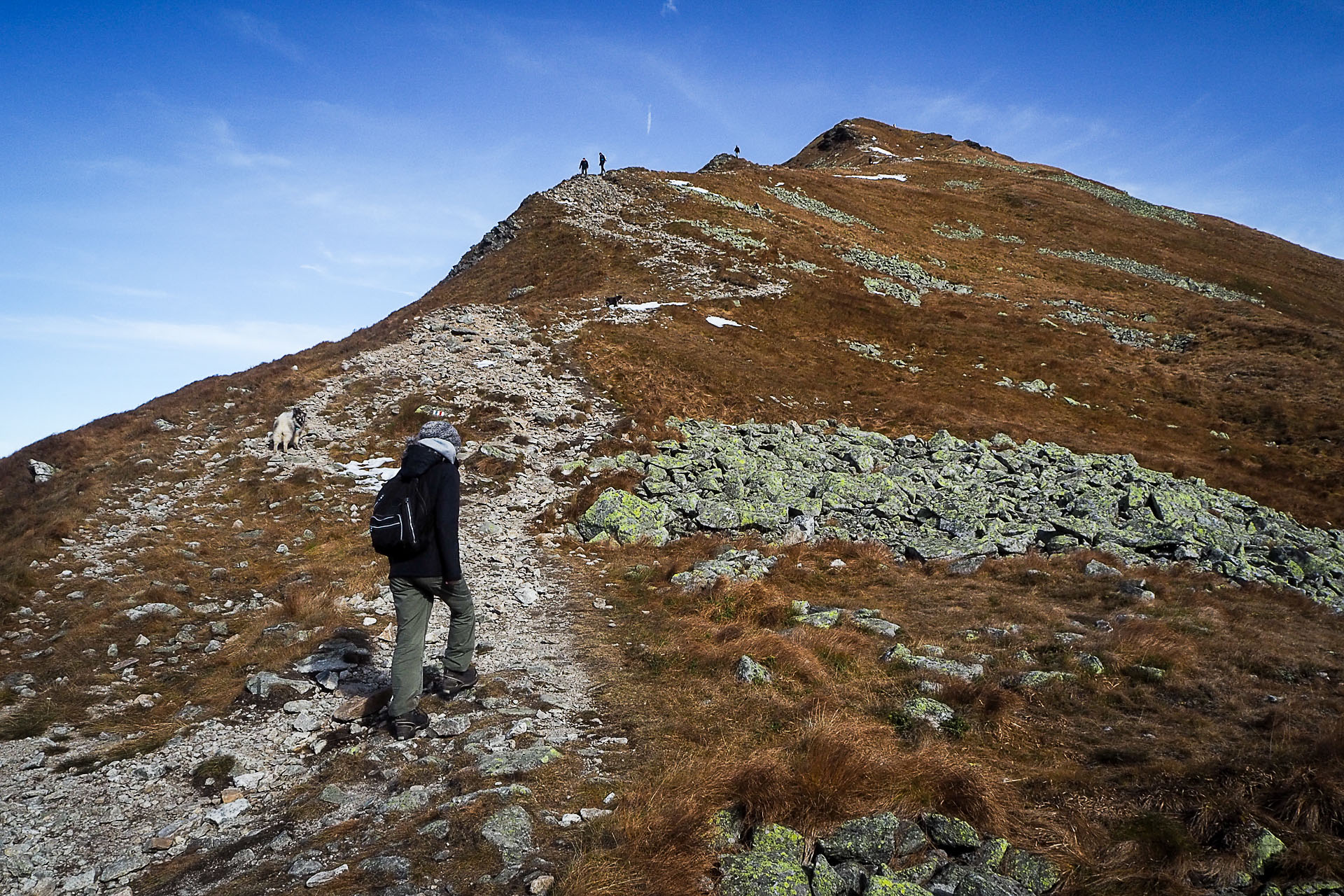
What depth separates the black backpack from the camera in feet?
23.3

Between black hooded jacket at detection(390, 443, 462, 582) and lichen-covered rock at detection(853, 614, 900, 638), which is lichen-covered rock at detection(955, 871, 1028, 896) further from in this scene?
lichen-covered rock at detection(853, 614, 900, 638)

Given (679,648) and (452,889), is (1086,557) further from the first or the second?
(452,889)

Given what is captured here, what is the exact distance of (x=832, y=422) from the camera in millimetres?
24438

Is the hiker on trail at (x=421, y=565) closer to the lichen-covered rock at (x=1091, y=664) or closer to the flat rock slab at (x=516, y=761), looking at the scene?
the flat rock slab at (x=516, y=761)

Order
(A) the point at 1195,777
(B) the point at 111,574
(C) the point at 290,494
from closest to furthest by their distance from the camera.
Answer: (A) the point at 1195,777 → (B) the point at 111,574 → (C) the point at 290,494

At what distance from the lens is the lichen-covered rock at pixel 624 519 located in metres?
15.6

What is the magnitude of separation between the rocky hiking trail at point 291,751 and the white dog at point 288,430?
216 inches

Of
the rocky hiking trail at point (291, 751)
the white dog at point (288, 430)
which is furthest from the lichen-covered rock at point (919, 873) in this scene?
the white dog at point (288, 430)

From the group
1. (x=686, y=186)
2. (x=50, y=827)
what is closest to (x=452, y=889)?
(x=50, y=827)

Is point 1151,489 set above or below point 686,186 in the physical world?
below

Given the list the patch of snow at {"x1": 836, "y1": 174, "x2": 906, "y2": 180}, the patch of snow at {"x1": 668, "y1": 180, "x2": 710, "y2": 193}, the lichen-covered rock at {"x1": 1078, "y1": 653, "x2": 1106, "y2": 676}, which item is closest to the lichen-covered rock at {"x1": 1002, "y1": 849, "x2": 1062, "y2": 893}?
the lichen-covered rock at {"x1": 1078, "y1": 653, "x2": 1106, "y2": 676}

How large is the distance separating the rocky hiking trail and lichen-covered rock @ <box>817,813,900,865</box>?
2.00 metres

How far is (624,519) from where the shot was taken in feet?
51.9

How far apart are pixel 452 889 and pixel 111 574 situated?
13.3m
